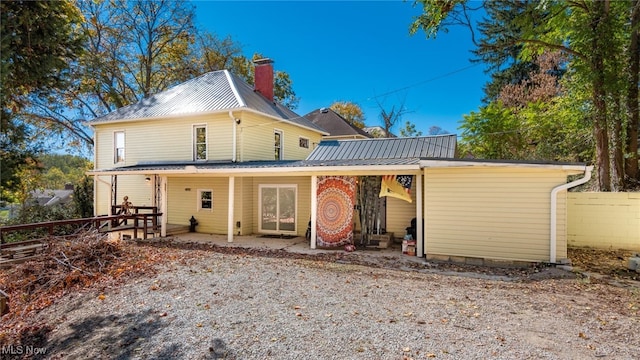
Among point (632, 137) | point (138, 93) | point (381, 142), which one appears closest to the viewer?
point (632, 137)

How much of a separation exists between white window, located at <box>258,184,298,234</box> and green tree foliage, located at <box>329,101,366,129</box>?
20.8 metres

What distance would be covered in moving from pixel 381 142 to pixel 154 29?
1785cm

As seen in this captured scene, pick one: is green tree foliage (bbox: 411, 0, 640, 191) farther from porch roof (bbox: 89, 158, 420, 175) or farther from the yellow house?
porch roof (bbox: 89, 158, 420, 175)

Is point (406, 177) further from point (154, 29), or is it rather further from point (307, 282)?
point (154, 29)

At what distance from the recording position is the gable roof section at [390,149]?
1040 cm

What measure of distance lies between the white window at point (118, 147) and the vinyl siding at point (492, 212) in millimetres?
13292

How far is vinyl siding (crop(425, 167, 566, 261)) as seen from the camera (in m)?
7.20

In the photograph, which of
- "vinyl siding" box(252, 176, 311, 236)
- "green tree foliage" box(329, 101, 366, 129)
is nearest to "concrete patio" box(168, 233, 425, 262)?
"vinyl siding" box(252, 176, 311, 236)

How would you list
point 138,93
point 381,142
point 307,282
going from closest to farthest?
point 307,282
point 381,142
point 138,93

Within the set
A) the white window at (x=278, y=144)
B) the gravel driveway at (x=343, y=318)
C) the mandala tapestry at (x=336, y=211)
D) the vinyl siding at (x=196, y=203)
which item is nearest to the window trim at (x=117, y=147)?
the vinyl siding at (x=196, y=203)

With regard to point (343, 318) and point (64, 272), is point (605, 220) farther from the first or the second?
point (64, 272)

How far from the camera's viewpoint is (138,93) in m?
22.3

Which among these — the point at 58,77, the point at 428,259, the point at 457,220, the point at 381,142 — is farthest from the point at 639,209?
the point at 58,77

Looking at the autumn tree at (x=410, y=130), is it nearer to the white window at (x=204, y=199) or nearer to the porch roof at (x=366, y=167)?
the white window at (x=204, y=199)
